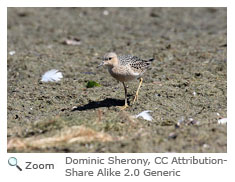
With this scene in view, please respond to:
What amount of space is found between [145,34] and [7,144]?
641 centimetres

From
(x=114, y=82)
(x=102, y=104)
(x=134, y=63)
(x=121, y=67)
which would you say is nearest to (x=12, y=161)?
(x=102, y=104)

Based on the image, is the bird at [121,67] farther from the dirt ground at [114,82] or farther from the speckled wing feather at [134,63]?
the dirt ground at [114,82]

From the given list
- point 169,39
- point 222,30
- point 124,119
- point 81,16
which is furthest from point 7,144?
point 81,16

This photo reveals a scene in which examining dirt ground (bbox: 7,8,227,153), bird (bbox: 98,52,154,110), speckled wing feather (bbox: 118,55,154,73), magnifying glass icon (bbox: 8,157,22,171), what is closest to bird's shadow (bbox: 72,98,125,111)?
dirt ground (bbox: 7,8,227,153)

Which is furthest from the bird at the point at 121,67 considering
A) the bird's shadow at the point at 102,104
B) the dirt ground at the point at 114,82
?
the dirt ground at the point at 114,82

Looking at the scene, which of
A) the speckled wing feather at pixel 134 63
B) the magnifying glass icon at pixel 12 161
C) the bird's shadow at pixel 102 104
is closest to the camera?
the magnifying glass icon at pixel 12 161

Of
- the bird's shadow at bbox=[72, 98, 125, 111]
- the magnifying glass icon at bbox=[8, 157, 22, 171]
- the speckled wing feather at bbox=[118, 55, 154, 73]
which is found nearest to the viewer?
the magnifying glass icon at bbox=[8, 157, 22, 171]

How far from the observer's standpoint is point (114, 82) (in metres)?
7.05

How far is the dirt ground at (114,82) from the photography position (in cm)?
456

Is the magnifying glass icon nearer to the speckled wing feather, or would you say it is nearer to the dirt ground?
the dirt ground

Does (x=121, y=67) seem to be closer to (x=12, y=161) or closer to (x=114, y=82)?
(x=114, y=82)

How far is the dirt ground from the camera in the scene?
4559mm

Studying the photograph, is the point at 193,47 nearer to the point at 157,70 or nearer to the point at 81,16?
the point at 157,70

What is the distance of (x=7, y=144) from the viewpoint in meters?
4.65
